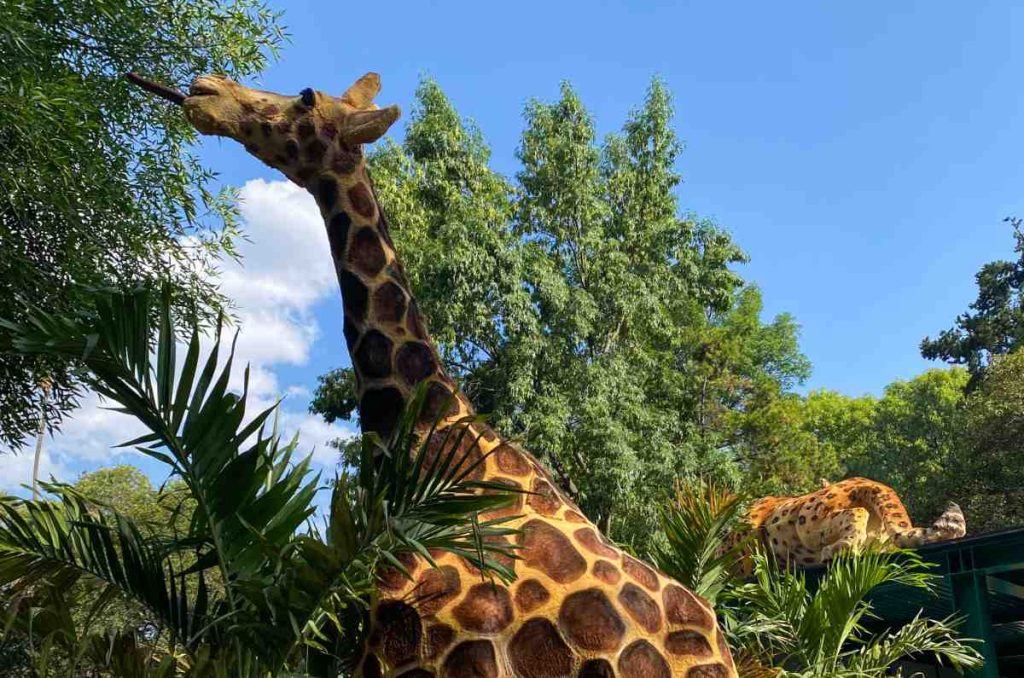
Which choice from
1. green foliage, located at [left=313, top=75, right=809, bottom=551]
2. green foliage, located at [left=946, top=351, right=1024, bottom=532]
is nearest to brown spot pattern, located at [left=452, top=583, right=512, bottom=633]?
green foliage, located at [left=313, top=75, right=809, bottom=551]

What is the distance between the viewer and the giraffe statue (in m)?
2.81

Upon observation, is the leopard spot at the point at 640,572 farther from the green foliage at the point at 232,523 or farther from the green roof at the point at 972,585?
the green roof at the point at 972,585

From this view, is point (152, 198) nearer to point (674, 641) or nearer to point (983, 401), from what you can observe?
point (674, 641)

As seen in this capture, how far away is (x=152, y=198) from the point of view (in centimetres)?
864

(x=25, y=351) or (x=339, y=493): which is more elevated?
(x=25, y=351)

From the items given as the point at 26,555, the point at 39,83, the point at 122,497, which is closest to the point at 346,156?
the point at 26,555

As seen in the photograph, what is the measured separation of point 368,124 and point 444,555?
5.53ft

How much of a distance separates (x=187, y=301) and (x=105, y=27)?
8.49 ft

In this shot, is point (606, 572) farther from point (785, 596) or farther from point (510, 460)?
point (785, 596)

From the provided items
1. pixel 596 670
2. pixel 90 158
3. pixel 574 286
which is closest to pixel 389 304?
pixel 596 670

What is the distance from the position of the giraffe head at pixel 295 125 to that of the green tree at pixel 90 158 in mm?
3794

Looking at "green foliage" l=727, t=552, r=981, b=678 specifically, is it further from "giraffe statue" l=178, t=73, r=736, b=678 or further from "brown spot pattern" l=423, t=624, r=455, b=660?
"brown spot pattern" l=423, t=624, r=455, b=660

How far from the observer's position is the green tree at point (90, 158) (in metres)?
7.16

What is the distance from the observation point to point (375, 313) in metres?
3.46
